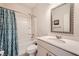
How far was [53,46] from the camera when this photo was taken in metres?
1.27

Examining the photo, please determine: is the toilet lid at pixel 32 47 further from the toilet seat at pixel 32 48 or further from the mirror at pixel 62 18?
the mirror at pixel 62 18

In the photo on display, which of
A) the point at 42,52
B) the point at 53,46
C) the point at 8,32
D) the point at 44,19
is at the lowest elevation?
the point at 42,52

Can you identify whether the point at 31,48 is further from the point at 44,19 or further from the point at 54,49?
the point at 44,19

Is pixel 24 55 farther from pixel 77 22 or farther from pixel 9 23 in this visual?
pixel 77 22

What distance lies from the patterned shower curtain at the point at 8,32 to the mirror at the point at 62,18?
633 mm

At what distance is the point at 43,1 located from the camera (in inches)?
52.7

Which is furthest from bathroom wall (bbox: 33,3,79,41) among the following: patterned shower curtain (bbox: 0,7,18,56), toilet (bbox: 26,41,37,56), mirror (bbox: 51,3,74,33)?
patterned shower curtain (bbox: 0,7,18,56)

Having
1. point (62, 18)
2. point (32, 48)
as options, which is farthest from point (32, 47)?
point (62, 18)

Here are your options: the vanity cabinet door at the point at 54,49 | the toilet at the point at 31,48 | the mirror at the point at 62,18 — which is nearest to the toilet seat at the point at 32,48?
the toilet at the point at 31,48

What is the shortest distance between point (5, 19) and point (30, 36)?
0.46 metres

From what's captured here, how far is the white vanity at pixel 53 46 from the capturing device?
1.14m

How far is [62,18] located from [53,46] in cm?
46

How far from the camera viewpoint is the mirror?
134 cm

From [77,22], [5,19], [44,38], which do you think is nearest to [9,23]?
[5,19]
